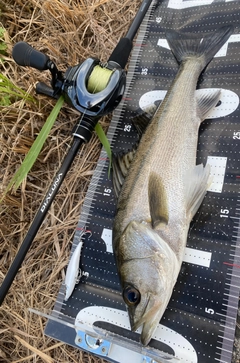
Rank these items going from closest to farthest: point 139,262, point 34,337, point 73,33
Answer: point 139,262 → point 34,337 → point 73,33

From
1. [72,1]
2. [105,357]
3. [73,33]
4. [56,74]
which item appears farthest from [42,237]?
[72,1]

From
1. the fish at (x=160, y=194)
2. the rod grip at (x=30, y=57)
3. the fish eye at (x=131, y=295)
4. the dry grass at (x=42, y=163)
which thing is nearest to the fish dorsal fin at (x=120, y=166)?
the fish at (x=160, y=194)

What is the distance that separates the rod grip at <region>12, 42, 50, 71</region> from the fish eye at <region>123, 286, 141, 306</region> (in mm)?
1422

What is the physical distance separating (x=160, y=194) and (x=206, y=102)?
80 cm

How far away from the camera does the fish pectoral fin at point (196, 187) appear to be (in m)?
2.40

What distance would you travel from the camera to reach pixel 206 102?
2.66 meters

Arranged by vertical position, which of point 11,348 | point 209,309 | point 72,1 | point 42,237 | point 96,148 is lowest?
point 11,348

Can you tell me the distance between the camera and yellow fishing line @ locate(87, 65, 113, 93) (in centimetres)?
241

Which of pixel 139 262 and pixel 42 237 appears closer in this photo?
pixel 139 262

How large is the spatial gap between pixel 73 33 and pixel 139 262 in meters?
2.08

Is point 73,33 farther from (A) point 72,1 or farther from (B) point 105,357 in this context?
(B) point 105,357

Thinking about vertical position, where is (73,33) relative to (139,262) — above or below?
above

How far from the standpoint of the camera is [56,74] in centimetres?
246

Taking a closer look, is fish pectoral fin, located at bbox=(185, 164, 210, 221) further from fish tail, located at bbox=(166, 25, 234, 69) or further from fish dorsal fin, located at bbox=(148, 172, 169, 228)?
fish tail, located at bbox=(166, 25, 234, 69)
